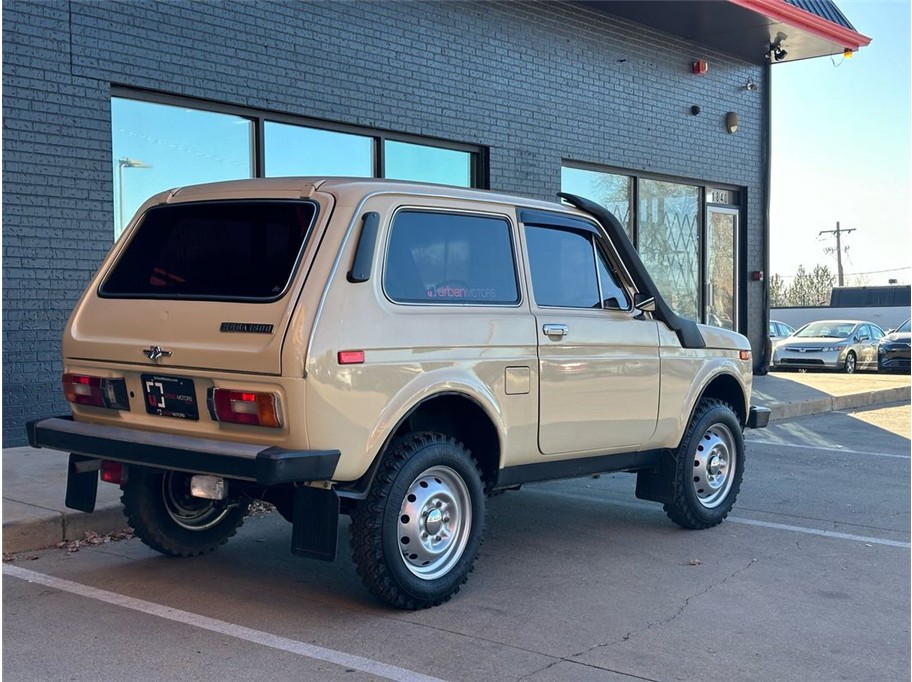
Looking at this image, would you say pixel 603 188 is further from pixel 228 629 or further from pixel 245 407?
pixel 228 629

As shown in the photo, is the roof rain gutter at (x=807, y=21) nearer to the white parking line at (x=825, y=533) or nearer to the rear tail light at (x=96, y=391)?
the white parking line at (x=825, y=533)

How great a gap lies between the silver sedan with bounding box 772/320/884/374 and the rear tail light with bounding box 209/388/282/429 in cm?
2201

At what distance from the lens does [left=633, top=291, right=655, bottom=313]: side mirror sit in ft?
20.9

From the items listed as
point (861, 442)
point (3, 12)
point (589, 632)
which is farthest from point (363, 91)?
point (589, 632)

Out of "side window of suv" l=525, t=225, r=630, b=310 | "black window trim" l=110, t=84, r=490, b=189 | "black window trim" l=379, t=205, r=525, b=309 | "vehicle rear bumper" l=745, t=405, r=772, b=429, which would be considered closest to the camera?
"black window trim" l=379, t=205, r=525, b=309

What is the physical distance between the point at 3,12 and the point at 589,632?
7.10m

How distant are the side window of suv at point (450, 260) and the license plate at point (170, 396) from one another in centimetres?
107

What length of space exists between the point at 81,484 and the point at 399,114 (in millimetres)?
7207

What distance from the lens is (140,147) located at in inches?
377

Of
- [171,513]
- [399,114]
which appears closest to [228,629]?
[171,513]

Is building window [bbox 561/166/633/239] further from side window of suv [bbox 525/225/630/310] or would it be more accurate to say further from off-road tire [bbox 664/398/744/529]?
side window of suv [bbox 525/225/630/310]

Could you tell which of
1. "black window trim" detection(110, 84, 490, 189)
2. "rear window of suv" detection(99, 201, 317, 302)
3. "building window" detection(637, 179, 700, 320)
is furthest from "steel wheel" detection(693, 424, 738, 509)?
"building window" detection(637, 179, 700, 320)

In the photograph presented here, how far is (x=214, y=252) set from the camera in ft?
16.9

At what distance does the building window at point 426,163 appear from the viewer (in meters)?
11.8
